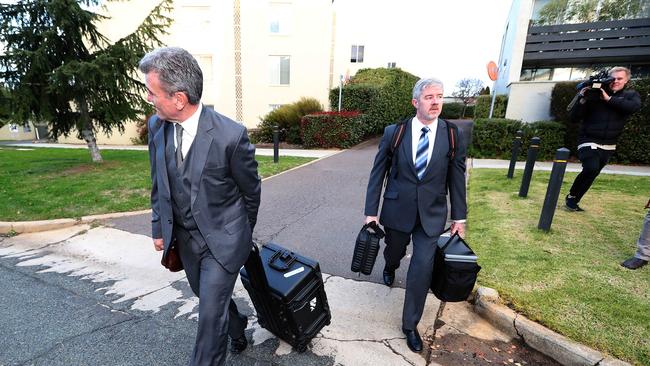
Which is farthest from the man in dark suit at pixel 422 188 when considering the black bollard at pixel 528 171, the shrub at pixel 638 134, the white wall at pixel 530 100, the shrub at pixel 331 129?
the shrub at pixel 331 129

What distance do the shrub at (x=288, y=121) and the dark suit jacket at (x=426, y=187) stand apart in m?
13.6

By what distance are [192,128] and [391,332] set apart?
2168 millimetres

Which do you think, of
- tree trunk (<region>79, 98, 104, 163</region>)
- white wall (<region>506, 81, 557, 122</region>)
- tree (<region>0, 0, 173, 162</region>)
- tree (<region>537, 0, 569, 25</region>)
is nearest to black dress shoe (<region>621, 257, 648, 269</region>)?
white wall (<region>506, 81, 557, 122</region>)

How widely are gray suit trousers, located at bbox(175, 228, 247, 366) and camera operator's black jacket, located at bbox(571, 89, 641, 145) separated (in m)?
5.30

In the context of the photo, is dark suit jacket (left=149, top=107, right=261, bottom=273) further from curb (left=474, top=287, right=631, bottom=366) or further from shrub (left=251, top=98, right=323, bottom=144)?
shrub (left=251, top=98, right=323, bottom=144)

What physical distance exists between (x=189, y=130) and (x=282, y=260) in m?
1.10

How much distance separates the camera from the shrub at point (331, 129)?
14188 millimetres

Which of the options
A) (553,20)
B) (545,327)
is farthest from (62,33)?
(553,20)

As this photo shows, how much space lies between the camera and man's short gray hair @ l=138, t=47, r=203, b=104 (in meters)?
1.54

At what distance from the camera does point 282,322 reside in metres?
2.21

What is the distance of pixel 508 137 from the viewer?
10.4 metres

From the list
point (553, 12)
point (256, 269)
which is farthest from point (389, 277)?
point (553, 12)

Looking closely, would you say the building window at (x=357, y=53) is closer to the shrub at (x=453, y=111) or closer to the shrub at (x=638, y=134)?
the shrub at (x=453, y=111)

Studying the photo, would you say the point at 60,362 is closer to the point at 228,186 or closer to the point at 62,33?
the point at 228,186
